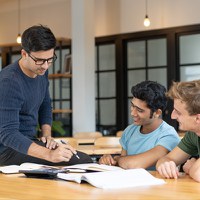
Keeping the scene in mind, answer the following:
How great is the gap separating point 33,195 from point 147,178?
0.54 m

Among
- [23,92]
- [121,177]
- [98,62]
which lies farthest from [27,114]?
[98,62]

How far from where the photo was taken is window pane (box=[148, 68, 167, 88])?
28.5ft

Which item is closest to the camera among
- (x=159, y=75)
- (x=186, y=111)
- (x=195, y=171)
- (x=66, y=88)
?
(x=195, y=171)

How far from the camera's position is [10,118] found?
9.47 ft

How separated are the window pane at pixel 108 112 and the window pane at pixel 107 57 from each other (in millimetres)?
625

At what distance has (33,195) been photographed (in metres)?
1.97

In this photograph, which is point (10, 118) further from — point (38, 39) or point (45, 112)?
point (45, 112)

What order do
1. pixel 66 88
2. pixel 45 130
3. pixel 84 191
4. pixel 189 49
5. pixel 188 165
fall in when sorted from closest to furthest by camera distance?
pixel 84 191, pixel 188 165, pixel 45 130, pixel 189 49, pixel 66 88

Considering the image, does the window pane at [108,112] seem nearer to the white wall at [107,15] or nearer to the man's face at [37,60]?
the white wall at [107,15]

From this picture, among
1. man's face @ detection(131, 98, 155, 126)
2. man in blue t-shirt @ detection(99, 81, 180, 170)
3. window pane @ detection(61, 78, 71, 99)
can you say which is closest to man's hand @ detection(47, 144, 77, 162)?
man in blue t-shirt @ detection(99, 81, 180, 170)

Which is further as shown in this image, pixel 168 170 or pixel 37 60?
pixel 37 60

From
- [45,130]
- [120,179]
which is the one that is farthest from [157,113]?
[120,179]

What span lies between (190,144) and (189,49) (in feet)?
19.5

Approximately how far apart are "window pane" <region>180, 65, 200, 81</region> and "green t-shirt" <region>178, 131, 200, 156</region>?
580 cm
